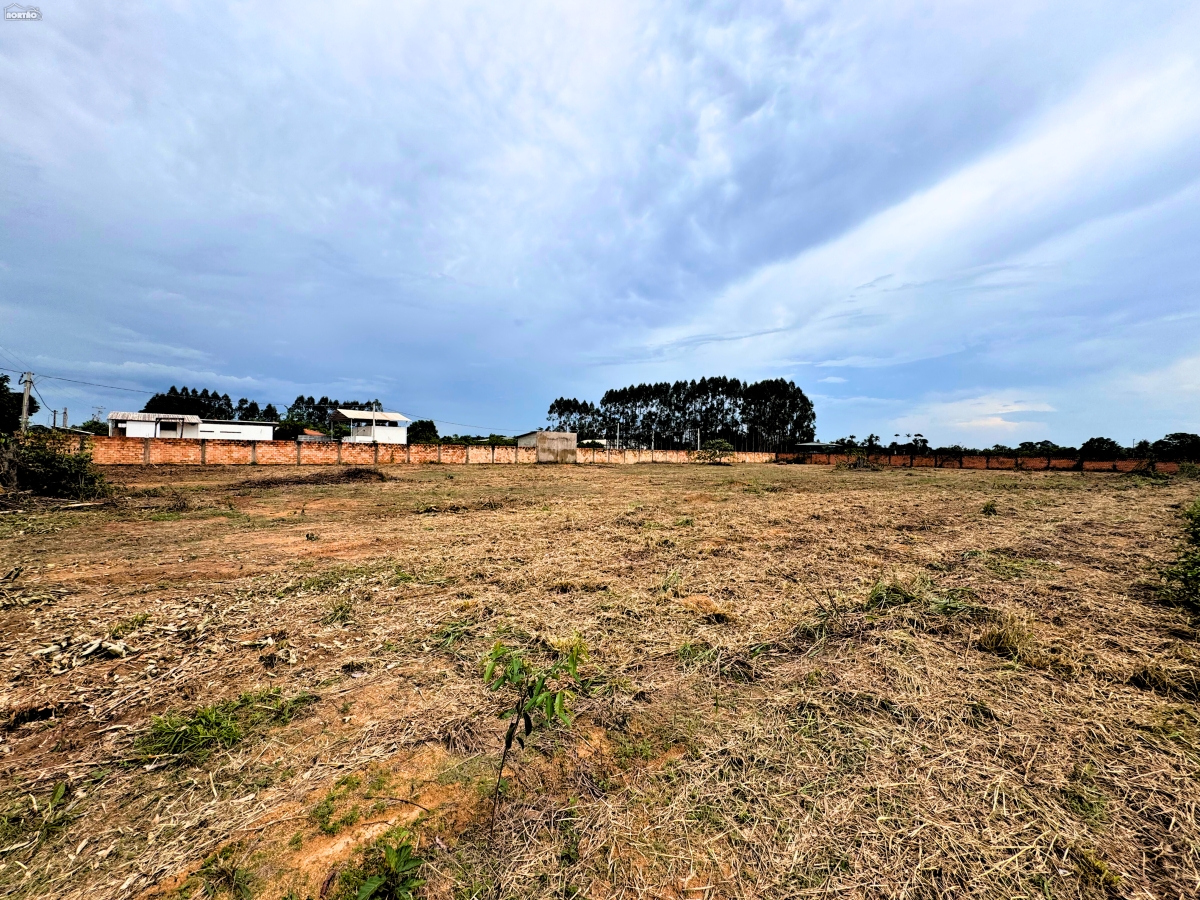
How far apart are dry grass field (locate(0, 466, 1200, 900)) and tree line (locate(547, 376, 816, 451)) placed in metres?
68.6

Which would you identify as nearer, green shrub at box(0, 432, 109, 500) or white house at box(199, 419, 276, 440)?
green shrub at box(0, 432, 109, 500)

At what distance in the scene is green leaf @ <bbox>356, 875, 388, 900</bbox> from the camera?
1.56 m

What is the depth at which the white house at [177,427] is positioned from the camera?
3972 centimetres

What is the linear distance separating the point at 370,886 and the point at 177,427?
55073 millimetres

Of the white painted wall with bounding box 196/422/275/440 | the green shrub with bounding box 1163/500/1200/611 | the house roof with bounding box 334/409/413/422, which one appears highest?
the house roof with bounding box 334/409/413/422

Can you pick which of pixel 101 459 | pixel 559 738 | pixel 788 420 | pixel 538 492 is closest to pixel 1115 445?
pixel 788 420

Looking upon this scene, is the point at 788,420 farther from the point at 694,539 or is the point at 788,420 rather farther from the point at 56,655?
the point at 56,655

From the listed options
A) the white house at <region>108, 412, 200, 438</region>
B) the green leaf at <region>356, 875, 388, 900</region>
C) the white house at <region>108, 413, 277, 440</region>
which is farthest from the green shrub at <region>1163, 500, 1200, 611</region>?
the white house at <region>108, 412, 200, 438</region>

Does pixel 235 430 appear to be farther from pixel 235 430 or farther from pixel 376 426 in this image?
pixel 376 426

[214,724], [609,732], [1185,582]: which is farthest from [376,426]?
[1185,582]

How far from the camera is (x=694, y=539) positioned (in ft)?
24.7

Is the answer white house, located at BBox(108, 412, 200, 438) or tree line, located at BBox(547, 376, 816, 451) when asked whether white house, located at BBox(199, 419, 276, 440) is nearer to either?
white house, located at BBox(108, 412, 200, 438)

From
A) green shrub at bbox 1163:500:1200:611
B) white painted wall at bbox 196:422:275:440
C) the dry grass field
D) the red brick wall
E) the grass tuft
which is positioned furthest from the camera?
white painted wall at bbox 196:422:275:440

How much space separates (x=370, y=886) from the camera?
1.58 m
